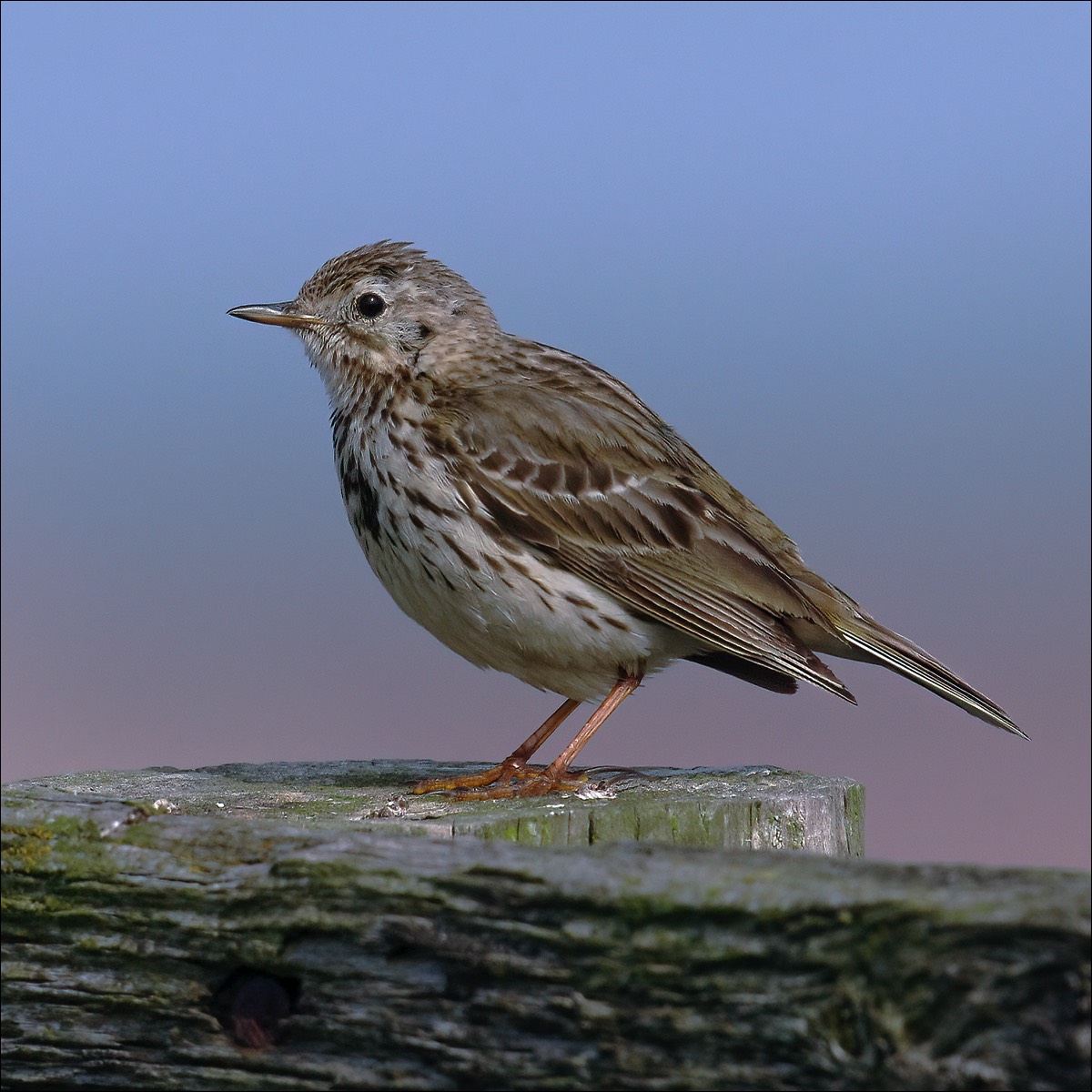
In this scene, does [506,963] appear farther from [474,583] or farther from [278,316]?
[278,316]

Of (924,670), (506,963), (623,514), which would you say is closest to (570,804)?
(623,514)

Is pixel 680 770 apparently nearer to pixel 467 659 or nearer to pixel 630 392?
pixel 467 659

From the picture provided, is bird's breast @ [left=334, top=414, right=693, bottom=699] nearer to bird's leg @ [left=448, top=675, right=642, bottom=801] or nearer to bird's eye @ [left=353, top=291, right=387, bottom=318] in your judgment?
bird's leg @ [left=448, top=675, right=642, bottom=801]

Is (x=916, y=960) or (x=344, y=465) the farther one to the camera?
(x=344, y=465)

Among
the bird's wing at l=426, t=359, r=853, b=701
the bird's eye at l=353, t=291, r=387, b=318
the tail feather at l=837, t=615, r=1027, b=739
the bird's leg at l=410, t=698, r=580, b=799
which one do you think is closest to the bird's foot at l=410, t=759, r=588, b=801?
the bird's leg at l=410, t=698, r=580, b=799

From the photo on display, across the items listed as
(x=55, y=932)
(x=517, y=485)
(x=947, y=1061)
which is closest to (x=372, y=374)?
(x=517, y=485)

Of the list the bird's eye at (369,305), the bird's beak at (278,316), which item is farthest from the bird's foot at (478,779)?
the bird's beak at (278,316)

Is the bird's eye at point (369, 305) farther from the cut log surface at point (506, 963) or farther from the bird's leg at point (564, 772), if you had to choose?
the cut log surface at point (506, 963)
